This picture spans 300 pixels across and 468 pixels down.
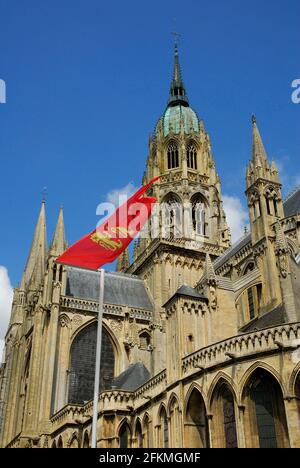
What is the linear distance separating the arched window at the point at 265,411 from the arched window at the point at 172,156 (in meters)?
32.8

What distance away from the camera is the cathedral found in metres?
19.7

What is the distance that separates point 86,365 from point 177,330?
14160 millimetres

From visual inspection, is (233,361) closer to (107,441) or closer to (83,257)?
(83,257)

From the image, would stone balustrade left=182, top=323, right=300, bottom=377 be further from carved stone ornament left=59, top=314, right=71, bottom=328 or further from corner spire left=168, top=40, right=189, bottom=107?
corner spire left=168, top=40, right=189, bottom=107

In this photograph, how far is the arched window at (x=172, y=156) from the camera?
50.4 m

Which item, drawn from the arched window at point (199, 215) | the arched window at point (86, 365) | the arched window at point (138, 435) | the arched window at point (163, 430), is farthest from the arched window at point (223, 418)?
the arched window at point (199, 215)

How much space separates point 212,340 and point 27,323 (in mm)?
20744

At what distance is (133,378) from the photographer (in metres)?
29.8

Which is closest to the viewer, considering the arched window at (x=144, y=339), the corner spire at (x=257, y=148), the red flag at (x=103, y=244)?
the red flag at (x=103, y=244)

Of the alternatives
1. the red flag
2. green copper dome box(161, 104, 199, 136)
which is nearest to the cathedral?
green copper dome box(161, 104, 199, 136)

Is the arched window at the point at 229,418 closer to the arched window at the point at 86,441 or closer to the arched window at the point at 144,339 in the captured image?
the arched window at the point at 86,441

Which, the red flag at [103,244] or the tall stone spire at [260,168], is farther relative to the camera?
the tall stone spire at [260,168]

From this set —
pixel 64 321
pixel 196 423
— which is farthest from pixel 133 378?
pixel 64 321
